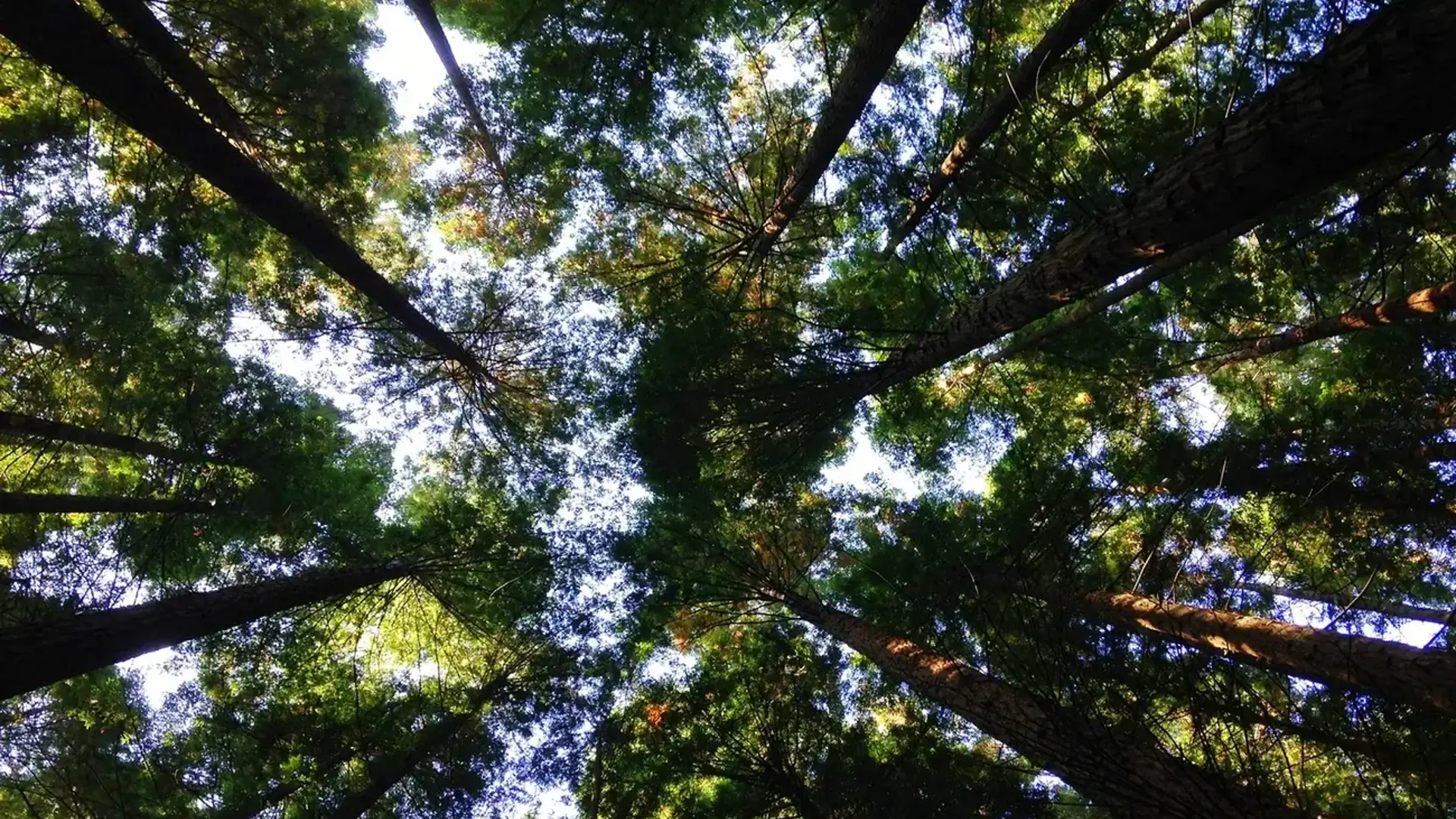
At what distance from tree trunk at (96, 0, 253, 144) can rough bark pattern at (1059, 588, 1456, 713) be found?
794 centimetres

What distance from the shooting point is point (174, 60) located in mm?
6195

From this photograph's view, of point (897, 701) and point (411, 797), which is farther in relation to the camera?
point (897, 701)

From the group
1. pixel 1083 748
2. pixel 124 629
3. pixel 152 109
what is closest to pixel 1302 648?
pixel 1083 748

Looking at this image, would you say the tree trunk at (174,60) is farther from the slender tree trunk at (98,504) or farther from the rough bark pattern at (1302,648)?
the rough bark pattern at (1302,648)

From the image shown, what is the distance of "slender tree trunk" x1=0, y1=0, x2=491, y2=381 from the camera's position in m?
3.82

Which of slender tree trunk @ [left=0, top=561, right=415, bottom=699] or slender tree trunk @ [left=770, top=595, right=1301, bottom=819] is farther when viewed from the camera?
slender tree trunk @ [left=0, top=561, right=415, bottom=699]

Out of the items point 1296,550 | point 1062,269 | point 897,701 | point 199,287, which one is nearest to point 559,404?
point 199,287

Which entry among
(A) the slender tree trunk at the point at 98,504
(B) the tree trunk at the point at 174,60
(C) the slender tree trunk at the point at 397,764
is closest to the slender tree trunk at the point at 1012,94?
(B) the tree trunk at the point at 174,60

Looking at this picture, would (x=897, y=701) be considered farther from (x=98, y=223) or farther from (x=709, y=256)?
(x=98, y=223)

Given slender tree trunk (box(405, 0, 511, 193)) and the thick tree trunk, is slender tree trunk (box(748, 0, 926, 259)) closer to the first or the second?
the thick tree trunk

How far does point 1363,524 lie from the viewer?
761 centimetres

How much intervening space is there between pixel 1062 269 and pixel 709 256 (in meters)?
4.52

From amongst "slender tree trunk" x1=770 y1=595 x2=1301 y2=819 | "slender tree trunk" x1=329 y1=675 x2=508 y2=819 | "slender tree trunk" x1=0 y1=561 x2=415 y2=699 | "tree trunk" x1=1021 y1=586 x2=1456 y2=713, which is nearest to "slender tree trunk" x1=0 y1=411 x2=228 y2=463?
"slender tree trunk" x1=0 y1=561 x2=415 y2=699

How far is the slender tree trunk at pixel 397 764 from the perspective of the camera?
7223 mm
